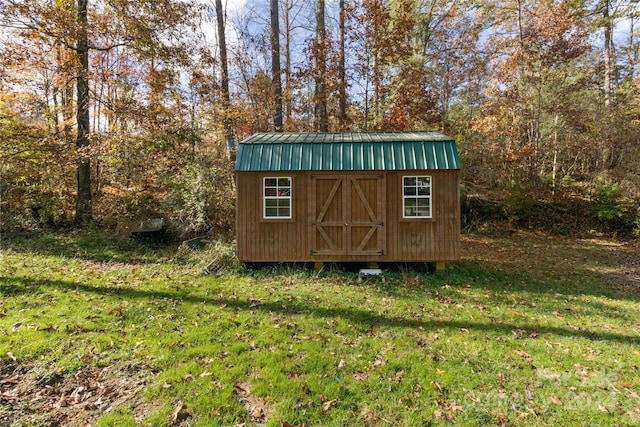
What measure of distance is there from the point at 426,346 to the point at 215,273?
15.6 ft

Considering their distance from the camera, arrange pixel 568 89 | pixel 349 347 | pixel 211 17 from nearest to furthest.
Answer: pixel 349 347, pixel 568 89, pixel 211 17

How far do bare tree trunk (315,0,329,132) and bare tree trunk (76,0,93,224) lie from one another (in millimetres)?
7800

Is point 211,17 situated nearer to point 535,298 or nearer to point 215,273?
point 215,273

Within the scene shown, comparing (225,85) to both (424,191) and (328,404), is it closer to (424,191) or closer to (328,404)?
(424,191)

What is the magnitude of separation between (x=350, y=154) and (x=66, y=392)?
6.10m

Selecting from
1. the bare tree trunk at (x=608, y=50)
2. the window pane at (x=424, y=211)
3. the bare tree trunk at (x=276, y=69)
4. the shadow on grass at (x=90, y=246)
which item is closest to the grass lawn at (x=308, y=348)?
the shadow on grass at (x=90, y=246)

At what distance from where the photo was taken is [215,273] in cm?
726

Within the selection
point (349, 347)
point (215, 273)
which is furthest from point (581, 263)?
point (215, 273)

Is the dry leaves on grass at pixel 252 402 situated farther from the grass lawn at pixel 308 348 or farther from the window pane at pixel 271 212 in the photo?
the window pane at pixel 271 212

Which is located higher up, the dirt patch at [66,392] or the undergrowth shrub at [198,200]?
the undergrowth shrub at [198,200]

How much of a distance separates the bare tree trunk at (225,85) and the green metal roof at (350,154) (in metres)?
5.61

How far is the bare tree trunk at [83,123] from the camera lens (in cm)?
1026

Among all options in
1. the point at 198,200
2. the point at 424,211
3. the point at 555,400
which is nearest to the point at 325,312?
the point at 555,400

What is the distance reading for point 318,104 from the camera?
13.6 metres
